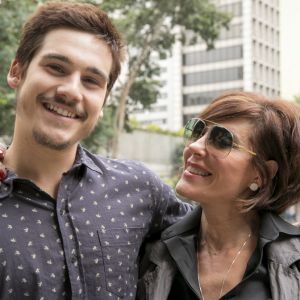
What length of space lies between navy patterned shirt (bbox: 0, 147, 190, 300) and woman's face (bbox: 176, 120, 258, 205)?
0.70 feet

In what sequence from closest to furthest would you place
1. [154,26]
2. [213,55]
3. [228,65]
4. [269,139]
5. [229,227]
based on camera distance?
1. [269,139]
2. [229,227]
3. [154,26]
4. [228,65]
5. [213,55]

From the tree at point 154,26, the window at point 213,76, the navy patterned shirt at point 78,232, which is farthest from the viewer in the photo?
the window at point 213,76

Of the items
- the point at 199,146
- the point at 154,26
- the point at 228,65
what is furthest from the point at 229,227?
the point at 228,65

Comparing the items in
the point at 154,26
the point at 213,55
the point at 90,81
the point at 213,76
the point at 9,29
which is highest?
the point at 213,55

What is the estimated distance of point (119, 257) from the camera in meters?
2.11

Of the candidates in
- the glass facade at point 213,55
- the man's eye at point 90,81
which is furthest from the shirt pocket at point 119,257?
the glass facade at point 213,55

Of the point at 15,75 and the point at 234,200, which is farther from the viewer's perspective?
the point at 234,200

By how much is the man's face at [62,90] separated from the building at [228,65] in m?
34.7

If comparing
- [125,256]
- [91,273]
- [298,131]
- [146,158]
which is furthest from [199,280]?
[146,158]

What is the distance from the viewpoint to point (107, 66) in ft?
7.08

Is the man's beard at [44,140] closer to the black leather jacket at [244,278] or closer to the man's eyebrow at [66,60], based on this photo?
the man's eyebrow at [66,60]

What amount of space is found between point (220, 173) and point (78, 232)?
0.65 meters

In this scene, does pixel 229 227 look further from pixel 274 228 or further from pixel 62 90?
pixel 62 90

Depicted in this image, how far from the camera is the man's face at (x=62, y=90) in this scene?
1989mm
